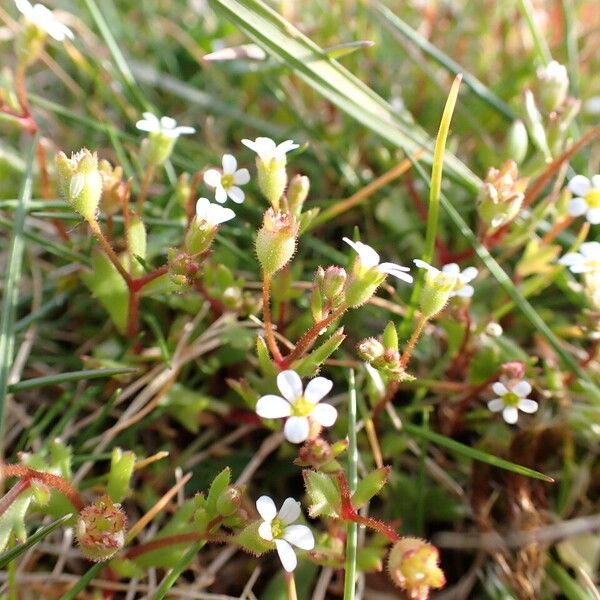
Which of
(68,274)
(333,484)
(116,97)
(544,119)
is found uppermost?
(544,119)

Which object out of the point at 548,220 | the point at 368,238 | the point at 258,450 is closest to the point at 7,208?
the point at 258,450

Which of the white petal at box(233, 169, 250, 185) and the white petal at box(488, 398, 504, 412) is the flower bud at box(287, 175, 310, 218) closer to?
the white petal at box(233, 169, 250, 185)

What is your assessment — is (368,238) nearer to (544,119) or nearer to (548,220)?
(548,220)

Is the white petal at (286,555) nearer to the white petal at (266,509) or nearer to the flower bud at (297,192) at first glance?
the white petal at (266,509)

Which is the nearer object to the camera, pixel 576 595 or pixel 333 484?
pixel 333 484

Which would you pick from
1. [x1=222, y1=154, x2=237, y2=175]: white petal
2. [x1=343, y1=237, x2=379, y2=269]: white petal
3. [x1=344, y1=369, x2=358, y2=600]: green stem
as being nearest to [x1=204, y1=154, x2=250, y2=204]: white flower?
[x1=222, y1=154, x2=237, y2=175]: white petal

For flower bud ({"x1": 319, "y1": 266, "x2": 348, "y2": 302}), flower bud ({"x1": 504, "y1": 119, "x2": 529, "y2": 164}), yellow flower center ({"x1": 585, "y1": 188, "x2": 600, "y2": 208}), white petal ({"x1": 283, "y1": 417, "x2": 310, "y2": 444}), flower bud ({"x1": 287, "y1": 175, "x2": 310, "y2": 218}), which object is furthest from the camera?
flower bud ({"x1": 504, "y1": 119, "x2": 529, "y2": 164})
